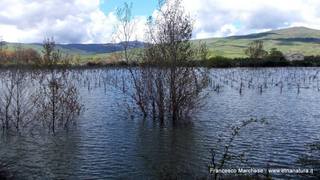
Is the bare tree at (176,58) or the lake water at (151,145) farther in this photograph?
the bare tree at (176,58)

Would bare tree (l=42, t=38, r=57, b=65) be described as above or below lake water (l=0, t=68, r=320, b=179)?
above

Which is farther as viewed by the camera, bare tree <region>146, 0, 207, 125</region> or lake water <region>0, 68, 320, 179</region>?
bare tree <region>146, 0, 207, 125</region>

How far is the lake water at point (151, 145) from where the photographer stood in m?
18.9

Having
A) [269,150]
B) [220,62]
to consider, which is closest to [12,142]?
[269,150]

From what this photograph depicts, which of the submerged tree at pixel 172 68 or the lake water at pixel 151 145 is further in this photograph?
the submerged tree at pixel 172 68

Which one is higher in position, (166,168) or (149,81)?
(149,81)

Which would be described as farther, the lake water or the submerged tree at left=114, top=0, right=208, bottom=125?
the submerged tree at left=114, top=0, right=208, bottom=125

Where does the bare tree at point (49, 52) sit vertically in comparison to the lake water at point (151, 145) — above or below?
above

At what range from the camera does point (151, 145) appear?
77.2 feet

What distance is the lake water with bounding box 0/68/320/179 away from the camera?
62.1 feet

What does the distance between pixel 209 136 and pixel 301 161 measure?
8.71 meters

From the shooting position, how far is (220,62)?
120500 millimetres

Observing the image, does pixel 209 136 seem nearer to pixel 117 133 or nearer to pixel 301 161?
pixel 117 133

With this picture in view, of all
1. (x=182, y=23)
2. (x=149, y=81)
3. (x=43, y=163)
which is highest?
(x=182, y=23)
